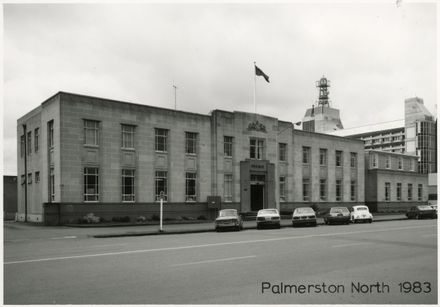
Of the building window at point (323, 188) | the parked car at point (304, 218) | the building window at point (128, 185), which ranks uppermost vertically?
the building window at point (128, 185)

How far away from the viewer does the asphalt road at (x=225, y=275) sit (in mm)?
8195

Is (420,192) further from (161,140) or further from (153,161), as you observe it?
(153,161)

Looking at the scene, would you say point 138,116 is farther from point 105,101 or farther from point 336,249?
point 336,249

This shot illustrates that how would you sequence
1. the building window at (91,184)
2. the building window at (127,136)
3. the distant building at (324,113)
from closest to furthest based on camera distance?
the building window at (91,184)
the building window at (127,136)
the distant building at (324,113)

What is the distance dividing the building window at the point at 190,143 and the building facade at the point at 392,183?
2881 centimetres

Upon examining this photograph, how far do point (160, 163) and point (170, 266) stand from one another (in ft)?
84.4

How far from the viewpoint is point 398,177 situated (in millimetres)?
62000

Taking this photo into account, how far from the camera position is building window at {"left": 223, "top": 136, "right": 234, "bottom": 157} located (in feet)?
136

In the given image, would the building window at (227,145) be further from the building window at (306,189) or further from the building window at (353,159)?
the building window at (353,159)

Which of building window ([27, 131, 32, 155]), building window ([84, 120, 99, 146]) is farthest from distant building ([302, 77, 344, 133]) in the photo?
building window ([84, 120, 99, 146])

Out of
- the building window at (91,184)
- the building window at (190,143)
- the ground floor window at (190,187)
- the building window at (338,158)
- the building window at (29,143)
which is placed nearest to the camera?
the building window at (91,184)

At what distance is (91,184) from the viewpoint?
109ft

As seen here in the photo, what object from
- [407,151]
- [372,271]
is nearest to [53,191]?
[372,271]

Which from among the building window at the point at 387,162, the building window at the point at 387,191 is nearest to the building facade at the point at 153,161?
the building window at the point at 387,191
